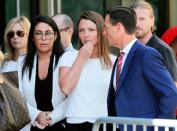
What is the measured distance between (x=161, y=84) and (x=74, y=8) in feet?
18.4

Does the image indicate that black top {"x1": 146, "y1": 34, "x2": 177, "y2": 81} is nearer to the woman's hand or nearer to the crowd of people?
the crowd of people

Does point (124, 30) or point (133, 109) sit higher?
point (124, 30)

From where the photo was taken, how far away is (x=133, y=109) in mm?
4895

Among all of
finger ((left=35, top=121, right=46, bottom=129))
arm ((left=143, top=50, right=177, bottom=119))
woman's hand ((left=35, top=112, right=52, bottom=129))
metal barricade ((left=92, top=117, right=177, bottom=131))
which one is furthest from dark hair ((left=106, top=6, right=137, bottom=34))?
finger ((left=35, top=121, right=46, bottom=129))

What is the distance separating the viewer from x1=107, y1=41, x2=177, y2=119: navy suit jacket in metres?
4.80

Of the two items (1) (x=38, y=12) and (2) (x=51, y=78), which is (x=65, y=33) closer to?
(2) (x=51, y=78)

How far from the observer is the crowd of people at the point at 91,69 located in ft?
16.0

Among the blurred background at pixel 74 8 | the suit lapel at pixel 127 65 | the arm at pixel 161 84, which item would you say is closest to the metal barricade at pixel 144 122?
the arm at pixel 161 84

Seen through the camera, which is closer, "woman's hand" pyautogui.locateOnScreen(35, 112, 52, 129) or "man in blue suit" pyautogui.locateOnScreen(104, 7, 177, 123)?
"man in blue suit" pyautogui.locateOnScreen(104, 7, 177, 123)

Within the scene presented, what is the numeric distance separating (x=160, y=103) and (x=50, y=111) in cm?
148

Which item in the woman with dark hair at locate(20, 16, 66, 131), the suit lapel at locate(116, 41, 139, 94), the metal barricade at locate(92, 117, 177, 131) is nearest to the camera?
the metal barricade at locate(92, 117, 177, 131)

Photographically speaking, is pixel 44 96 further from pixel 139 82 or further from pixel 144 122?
pixel 144 122

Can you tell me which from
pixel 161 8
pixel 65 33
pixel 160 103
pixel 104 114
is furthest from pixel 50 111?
pixel 161 8

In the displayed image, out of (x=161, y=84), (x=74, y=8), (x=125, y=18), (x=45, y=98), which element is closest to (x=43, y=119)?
(x=45, y=98)
